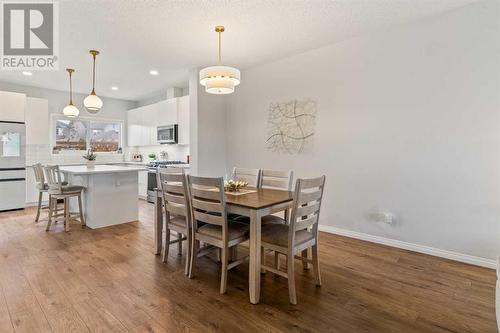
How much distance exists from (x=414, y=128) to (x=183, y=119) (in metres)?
4.15

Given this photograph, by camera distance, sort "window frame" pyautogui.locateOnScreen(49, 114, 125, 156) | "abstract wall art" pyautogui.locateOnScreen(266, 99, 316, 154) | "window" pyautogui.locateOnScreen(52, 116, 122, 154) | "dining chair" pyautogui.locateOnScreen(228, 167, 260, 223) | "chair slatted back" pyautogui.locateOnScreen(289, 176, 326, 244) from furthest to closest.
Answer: "window" pyautogui.locateOnScreen(52, 116, 122, 154) < "window frame" pyautogui.locateOnScreen(49, 114, 125, 156) < "abstract wall art" pyautogui.locateOnScreen(266, 99, 316, 154) < "dining chair" pyautogui.locateOnScreen(228, 167, 260, 223) < "chair slatted back" pyautogui.locateOnScreen(289, 176, 326, 244)

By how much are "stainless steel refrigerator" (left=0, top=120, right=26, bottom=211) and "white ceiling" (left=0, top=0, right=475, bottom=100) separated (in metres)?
1.74

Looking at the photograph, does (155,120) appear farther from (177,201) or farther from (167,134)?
(177,201)

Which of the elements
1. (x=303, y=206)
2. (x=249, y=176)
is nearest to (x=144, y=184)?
(x=249, y=176)

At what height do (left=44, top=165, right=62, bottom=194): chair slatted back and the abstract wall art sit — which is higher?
the abstract wall art

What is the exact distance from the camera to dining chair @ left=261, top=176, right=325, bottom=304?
2020 millimetres

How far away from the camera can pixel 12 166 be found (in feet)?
16.6

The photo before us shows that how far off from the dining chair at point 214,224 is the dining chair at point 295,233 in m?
0.25

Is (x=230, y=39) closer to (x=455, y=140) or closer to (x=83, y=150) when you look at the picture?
(x=455, y=140)

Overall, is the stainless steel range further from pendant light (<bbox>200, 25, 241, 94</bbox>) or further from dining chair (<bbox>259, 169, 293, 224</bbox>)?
pendant light (<bbox>200, 25, 241, 94</bbox>)

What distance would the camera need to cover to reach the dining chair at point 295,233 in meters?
2.02

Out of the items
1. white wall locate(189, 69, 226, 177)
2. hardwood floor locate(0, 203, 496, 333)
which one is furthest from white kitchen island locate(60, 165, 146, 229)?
white wall locate(189, 69, 226, 177)

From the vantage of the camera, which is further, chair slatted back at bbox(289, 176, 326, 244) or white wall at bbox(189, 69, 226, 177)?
white wall at bbox(189, 69, 226, 177)

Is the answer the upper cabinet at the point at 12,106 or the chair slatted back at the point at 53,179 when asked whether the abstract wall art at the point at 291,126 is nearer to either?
the chair slatted back at the point at 53,179
